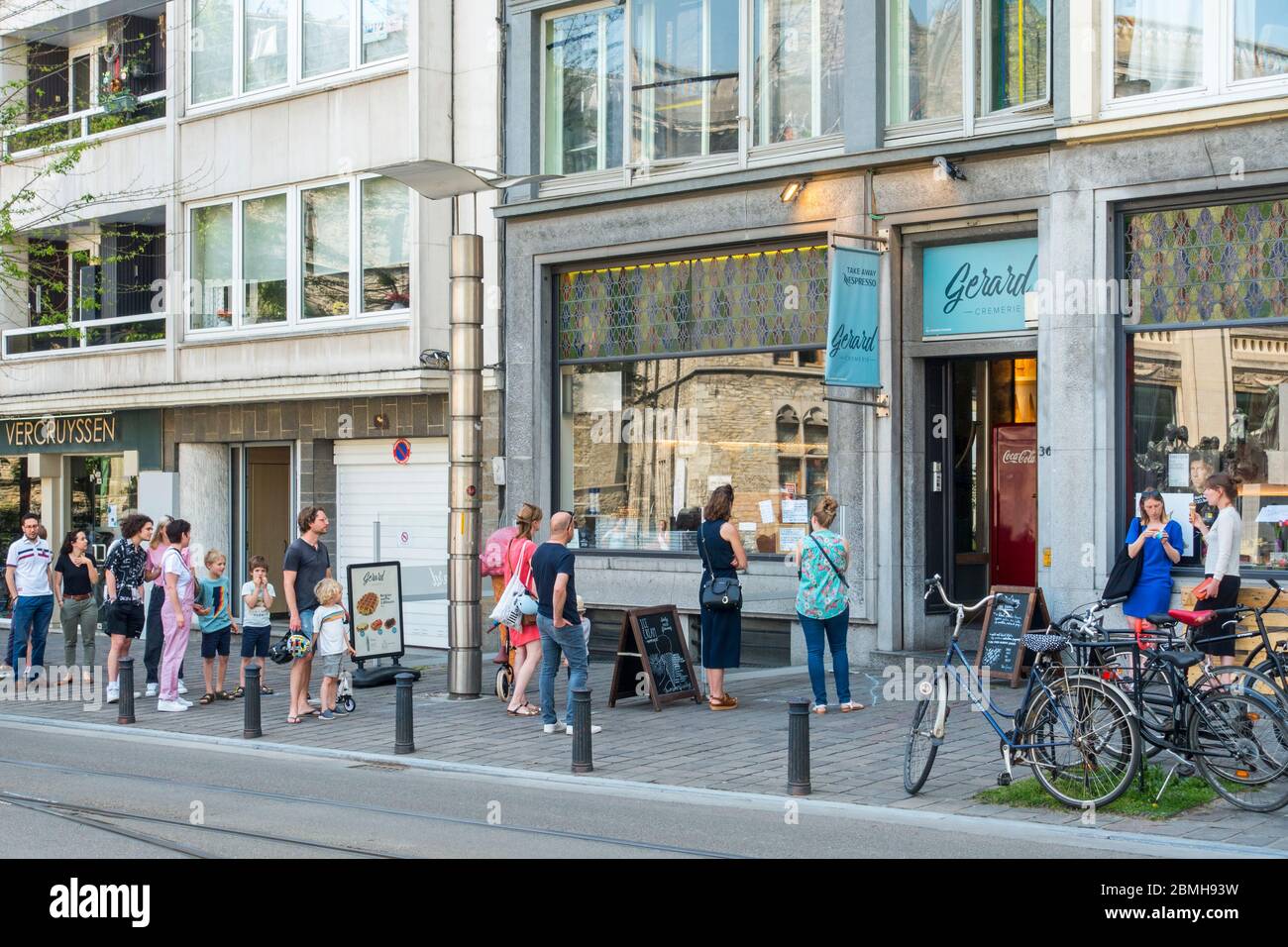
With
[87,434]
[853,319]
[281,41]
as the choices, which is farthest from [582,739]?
[87,434]

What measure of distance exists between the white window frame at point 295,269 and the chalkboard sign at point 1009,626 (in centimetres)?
900

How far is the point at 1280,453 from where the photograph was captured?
13.9 m

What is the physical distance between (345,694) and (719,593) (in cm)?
384

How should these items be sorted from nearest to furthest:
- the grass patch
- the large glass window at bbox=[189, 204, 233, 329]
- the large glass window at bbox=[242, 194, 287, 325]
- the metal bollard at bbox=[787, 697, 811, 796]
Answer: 1. the grass patch
2. the metal bollard at bbox=[787, 697, 811, 796]
3. the large glass window at bbox=[242, 194, 287, 325]
4. the large glass window at bbox=[189, 204, 233, 329]

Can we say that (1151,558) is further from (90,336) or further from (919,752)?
(90,336)

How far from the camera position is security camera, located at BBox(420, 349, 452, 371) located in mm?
19689

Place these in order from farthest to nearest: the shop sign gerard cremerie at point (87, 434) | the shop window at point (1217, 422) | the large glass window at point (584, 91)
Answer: the shop sign gerard cremerie at point (87, 434) → the large glass window at point (584, 91) → the shop window at point (1217, 422)

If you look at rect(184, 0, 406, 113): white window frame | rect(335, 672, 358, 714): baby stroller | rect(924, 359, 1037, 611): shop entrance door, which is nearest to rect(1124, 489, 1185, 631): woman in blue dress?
rect(924, 359, 1037, 611): shop entrance door

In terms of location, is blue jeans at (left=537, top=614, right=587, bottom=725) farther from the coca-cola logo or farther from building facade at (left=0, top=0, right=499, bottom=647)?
building facade at (left=0, top=0, right=499, bottom=647)

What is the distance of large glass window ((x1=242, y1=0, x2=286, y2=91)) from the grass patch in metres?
16.2

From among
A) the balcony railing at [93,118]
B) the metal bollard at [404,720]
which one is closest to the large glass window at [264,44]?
the balcony railing at [93,118]

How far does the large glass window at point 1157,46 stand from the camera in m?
14.1

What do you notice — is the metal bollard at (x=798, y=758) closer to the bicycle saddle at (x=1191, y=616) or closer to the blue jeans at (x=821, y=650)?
the bicycle saddle at (x=1191, y=616)
